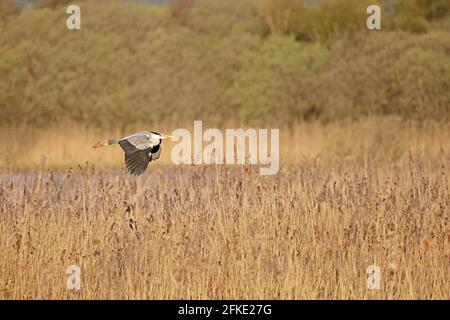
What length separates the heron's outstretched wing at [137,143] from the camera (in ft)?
21.0

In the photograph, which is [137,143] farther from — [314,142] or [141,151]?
[314,142]

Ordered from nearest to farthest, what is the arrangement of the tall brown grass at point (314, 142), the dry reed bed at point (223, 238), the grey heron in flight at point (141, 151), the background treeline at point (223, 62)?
the dry reed bed at point (223, 238) → the grey heron in flight at point (141, 151) → the tall brown grass at point (314, 142) → the background treeline at point (223, 62)

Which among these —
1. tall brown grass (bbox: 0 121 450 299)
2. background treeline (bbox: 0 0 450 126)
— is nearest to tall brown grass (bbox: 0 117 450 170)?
background treeline (bbox: 0 0 450 126)

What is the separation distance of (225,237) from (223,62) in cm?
1826

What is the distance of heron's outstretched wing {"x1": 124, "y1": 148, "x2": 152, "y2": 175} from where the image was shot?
638cm

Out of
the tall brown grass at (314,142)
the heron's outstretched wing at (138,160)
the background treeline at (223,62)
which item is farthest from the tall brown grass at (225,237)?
the background treeline at (223,62)

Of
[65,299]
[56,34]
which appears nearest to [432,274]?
[65,299]

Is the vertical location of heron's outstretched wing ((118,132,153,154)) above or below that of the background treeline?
below

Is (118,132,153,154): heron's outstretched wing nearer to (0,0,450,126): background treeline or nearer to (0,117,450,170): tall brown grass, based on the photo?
(0,117,450,170): tall brown grass

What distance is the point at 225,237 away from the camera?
624 cm

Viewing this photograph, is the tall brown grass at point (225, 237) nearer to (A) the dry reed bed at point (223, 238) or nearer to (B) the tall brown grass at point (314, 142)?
(A) the dry reed bed at point (223, 238)

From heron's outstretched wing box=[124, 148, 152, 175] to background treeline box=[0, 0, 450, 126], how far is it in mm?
14090

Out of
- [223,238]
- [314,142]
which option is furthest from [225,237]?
[314,142]

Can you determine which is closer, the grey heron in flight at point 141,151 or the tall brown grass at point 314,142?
the grey heron in flight at point 141,151
